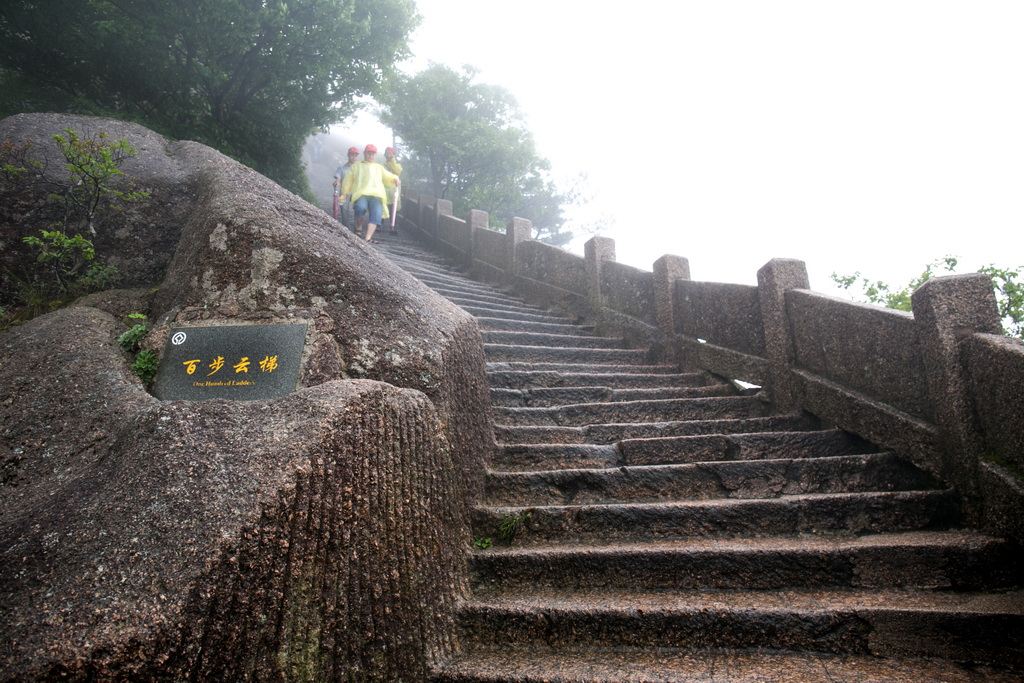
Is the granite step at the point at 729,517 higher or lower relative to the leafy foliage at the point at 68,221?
lower

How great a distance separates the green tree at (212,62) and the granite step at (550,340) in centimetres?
724

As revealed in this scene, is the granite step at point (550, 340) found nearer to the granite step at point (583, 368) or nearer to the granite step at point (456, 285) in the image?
the granite step at point (583, 368)

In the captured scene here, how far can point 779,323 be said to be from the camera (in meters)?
4.76

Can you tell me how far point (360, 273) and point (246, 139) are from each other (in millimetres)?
9470

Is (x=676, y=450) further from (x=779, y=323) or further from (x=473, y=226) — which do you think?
(x=473, y=226)

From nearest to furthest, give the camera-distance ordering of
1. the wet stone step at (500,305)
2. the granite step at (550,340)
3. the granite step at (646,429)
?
the granite step at (646,429) → the granite step at (550,340) → the wet stone step at (500,305)

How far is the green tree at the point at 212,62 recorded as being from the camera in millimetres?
8297

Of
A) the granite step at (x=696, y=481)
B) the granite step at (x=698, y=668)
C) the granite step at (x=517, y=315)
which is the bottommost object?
the granite step at (x=698, y=668)

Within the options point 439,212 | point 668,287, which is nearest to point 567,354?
point 668,287

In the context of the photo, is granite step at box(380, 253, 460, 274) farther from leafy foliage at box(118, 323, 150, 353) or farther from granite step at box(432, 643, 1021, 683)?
granite step at box(432, 643, 1021, 683)

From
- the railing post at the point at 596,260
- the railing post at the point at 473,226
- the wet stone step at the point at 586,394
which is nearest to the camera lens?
the wet stone step at the point at 586,394

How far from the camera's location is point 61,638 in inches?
64.2

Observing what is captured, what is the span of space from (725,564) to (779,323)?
2.61 m

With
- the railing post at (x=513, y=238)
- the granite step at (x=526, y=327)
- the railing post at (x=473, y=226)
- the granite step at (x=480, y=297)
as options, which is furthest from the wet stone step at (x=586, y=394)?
the railing post at (x=473, y=226)
